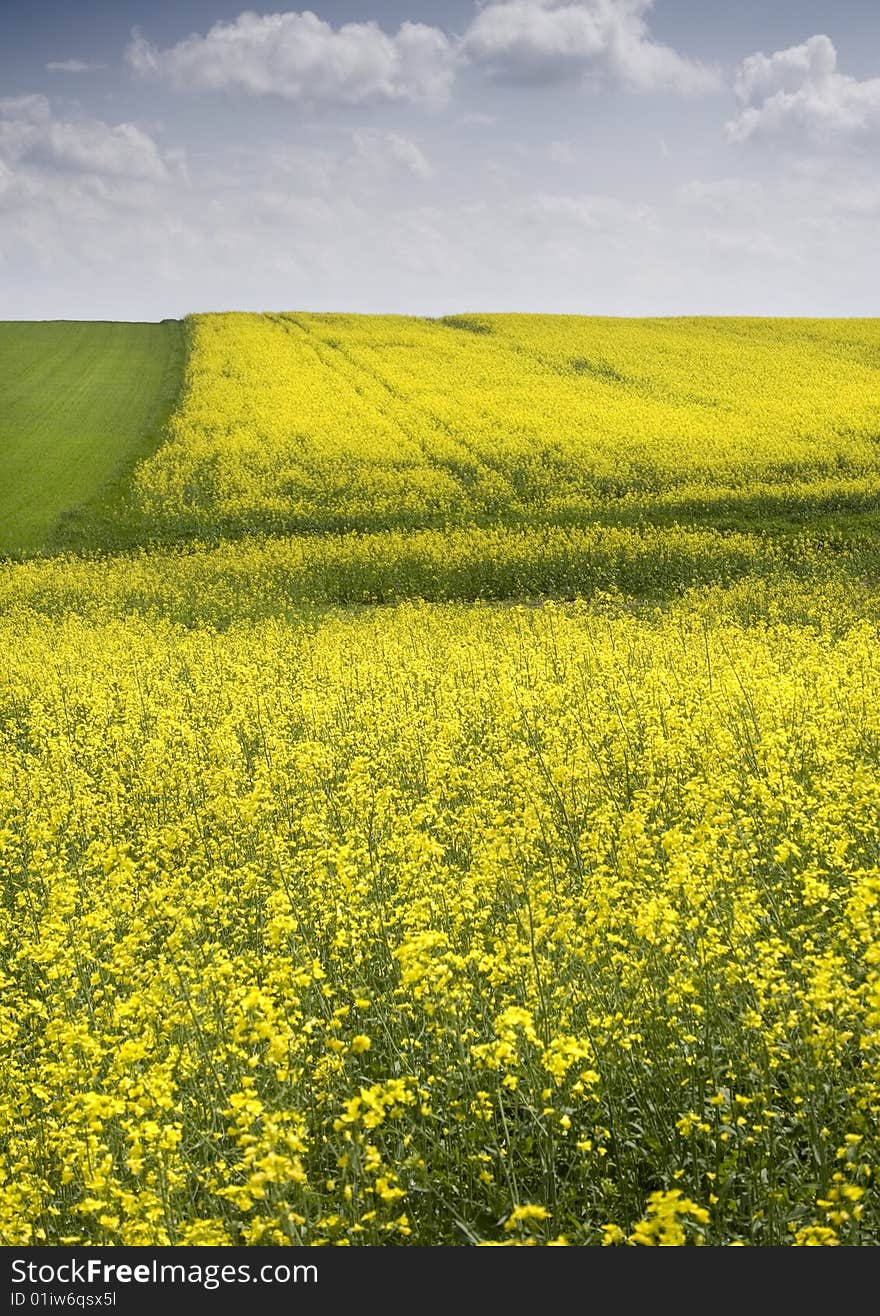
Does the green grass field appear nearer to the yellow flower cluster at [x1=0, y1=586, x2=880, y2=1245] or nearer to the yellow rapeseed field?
the yellow rapeseed field

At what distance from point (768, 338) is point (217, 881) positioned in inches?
2347

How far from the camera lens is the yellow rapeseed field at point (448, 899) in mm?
4902

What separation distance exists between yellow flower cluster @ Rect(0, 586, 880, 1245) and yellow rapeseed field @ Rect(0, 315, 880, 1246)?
45 millimetres

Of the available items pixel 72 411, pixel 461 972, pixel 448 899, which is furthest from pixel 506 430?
pixel 461 972

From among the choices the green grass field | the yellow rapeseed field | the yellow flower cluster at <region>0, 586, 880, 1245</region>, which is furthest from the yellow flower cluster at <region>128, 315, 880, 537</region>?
the yellow flower cluster at <region>0, 586, 880, 1245</region>

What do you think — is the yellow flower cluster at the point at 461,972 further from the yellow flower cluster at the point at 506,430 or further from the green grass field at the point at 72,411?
the green grass field at the point at 72,411

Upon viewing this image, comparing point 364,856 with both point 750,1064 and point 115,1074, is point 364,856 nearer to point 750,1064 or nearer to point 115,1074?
point 115,1074

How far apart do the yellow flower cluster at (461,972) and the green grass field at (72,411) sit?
23619 millimetres

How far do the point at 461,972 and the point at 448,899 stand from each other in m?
0.75

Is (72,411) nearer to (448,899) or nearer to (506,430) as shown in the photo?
(506,430)

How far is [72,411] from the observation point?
4822 centimetres

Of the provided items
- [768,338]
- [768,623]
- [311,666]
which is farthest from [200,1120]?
[768,338]

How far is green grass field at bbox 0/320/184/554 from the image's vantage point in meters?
35.1

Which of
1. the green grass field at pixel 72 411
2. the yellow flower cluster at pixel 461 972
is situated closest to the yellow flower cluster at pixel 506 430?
the green grass field at pixel 72 411
